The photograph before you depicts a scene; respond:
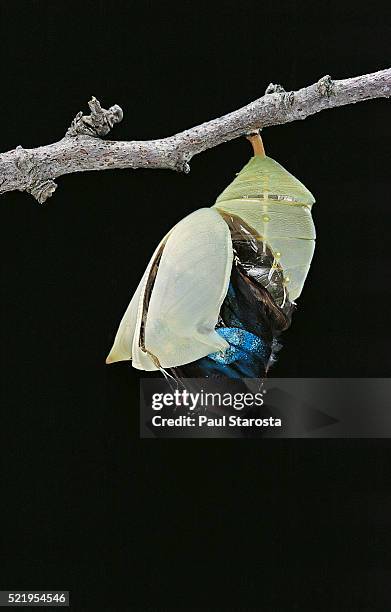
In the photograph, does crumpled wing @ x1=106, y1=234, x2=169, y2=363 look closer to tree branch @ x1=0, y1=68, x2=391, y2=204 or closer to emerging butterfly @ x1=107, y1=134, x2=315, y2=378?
emerging butterfly @ x1=107, y1=134, x2=315, y2=378

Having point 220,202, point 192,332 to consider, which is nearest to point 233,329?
point 192,332

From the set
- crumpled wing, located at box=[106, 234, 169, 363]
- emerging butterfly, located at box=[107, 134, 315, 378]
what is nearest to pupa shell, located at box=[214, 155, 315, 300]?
emerging butterfly, located at box=[107, 134, 315, 378]

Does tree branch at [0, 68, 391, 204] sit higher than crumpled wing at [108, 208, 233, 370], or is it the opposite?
tree branch at [0, 68, 391, 204]

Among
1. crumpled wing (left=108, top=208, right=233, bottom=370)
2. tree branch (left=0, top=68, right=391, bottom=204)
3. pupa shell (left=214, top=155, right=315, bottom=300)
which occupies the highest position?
tree branch (left=0, top=68, right=391, bottom=204)

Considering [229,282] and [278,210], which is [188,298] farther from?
[278,210]

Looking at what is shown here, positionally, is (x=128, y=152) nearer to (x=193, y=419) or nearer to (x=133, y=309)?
(x=133, y=309)

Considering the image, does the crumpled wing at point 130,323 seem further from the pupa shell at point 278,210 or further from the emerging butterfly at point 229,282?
the pupa shell at point 278,210
